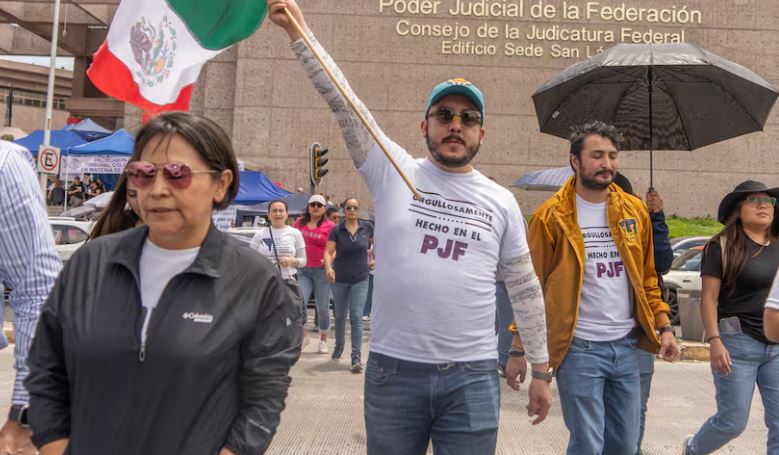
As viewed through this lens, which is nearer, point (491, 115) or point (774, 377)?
point (774, 377)

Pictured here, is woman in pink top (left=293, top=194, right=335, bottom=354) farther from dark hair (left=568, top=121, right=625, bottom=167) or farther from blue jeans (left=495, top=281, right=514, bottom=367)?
dark hair (left=568, top=121, right=625, bottom=167)

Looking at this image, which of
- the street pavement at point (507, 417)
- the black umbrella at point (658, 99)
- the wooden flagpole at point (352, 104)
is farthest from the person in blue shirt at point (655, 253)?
the wooden flagpole at point (352, 104)

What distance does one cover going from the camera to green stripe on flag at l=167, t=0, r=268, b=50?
3.42 m

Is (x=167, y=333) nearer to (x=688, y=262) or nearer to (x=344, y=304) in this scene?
(x=344, y=304)

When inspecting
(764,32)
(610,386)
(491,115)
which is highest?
(764,32)

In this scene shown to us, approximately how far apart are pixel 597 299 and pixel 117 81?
2797 millimetres

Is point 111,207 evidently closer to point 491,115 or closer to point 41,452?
point 41,452

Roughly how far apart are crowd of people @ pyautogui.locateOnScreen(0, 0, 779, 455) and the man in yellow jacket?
0.01 m

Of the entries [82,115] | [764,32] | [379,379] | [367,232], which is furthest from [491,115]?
[379,379]

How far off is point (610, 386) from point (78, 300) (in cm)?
279

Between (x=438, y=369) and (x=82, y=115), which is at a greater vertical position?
(x=82, y=115)

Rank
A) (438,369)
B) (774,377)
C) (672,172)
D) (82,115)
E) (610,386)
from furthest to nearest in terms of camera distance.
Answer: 1. (82,115)
2. (672,172)
3. (774,377)
4. (610,386)
5. (438,369)

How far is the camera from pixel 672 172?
26516mm

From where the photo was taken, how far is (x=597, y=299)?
12.8 ft
